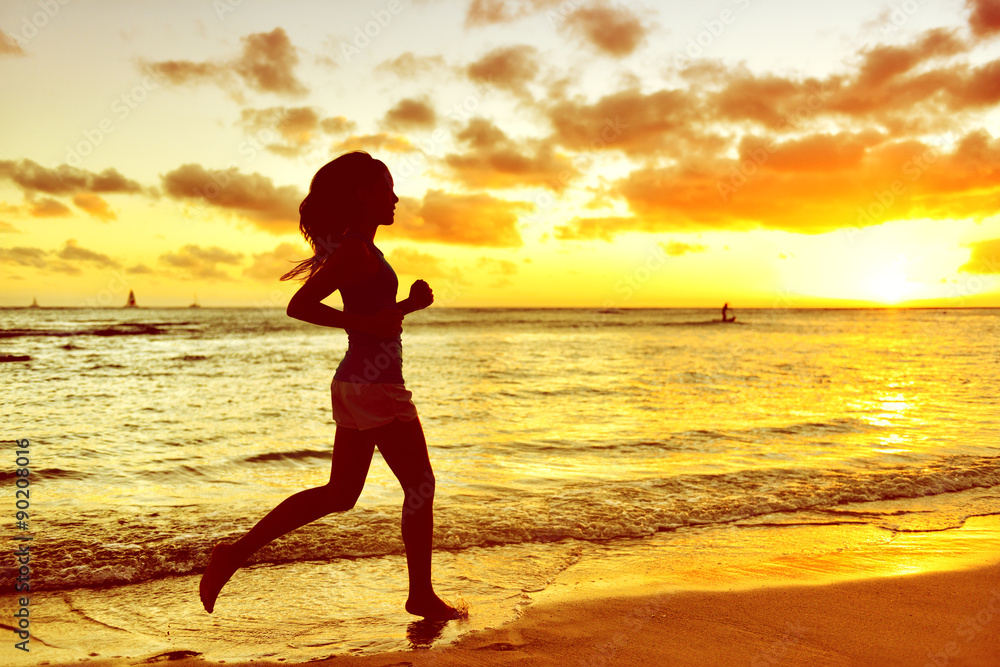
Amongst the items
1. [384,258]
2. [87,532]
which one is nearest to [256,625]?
[384,258]

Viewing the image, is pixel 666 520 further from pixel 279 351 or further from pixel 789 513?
pixel 279 351

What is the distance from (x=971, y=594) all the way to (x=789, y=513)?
2.18 m

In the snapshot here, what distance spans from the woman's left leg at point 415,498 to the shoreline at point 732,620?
0.41ft

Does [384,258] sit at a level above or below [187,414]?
above

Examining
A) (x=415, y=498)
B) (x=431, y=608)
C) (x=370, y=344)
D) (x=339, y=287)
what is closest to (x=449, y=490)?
(x=431, y=608)

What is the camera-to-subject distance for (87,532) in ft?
16.1

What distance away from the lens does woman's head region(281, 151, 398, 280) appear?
2.83m

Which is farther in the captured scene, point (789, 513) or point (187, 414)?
point (187, 414)

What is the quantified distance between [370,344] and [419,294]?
0.31 metres

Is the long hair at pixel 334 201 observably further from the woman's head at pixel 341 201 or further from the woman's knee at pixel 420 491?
the woman's knee at pixel 420 491

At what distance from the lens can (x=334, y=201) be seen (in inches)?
111

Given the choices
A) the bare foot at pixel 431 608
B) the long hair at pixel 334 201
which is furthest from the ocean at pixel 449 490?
the long hair at pixel 334 201

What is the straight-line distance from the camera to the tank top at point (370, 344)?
9.02 ft

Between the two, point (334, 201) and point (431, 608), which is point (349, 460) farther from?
point (334, 201)
